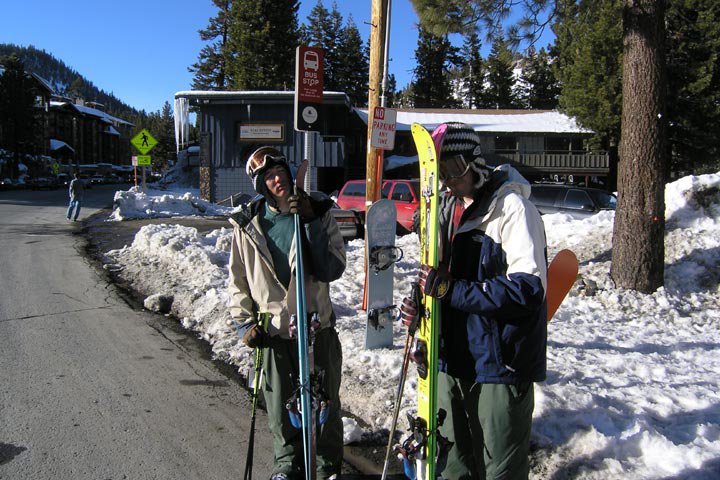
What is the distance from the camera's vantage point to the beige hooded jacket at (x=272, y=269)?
9.65 ft

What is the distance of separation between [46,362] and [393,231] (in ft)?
12.0

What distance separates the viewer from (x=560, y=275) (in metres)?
3.54

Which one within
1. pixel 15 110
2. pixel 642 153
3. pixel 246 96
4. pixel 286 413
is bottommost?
pixel 286 413

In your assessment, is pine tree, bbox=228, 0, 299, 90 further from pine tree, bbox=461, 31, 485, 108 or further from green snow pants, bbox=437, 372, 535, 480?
green snow pants, bbox=437, 372, 535, 480

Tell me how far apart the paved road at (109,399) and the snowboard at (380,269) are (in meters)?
1.42

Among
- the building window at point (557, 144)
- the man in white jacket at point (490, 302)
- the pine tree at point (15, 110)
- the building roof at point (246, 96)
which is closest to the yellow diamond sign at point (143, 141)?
the building roof at point (246, 96)

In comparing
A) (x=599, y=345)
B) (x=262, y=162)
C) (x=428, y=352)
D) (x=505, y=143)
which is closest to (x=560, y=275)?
(x=428, y=352)

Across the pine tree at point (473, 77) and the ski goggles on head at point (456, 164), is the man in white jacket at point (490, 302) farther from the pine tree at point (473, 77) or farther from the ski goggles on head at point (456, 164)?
the pine tree at point (473, 77)

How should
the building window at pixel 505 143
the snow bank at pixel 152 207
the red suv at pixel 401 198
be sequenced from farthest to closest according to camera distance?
the building window at pixel 505 143, the snow bank at pixel 152 207, the red suv at pixel 401 198

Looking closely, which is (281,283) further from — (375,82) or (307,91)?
(375,82)

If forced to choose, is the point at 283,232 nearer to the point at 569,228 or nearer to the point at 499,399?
the point at 499,399

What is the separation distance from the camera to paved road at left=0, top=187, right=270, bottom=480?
346cm

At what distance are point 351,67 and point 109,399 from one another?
55.4 metres

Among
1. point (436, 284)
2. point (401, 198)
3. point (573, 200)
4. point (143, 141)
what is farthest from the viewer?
point (143, 141)
